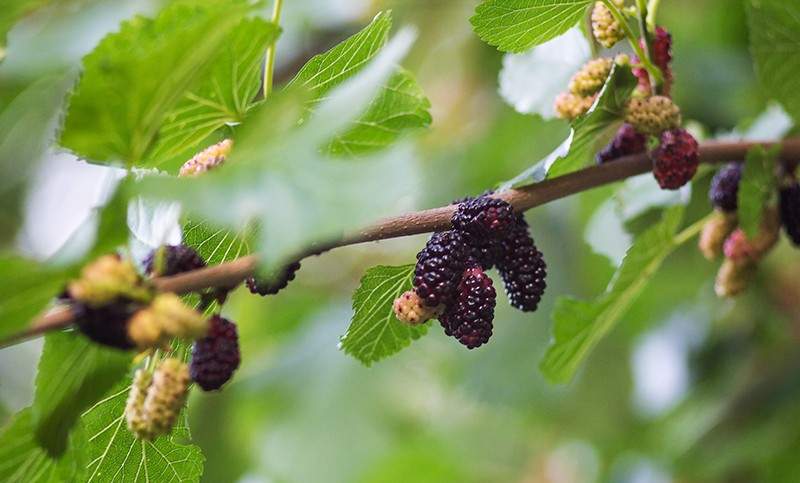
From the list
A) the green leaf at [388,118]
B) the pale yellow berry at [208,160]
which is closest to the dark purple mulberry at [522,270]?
the green leaf at [388,118]

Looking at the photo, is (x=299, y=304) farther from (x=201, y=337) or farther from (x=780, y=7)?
(x=201, y=337)

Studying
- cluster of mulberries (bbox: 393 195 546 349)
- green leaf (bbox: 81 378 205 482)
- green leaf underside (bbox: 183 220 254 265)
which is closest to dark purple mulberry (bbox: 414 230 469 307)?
cluster of mulberries (bbox: 393 195 546 349)

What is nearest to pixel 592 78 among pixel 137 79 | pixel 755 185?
pixel 755 185

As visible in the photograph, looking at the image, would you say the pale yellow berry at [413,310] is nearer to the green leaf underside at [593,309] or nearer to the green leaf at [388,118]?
the green leaf at [388,118]

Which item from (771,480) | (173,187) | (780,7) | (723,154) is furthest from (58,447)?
(771,480)

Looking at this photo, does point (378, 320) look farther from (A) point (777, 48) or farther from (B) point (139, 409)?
(A) point (777, 48)
